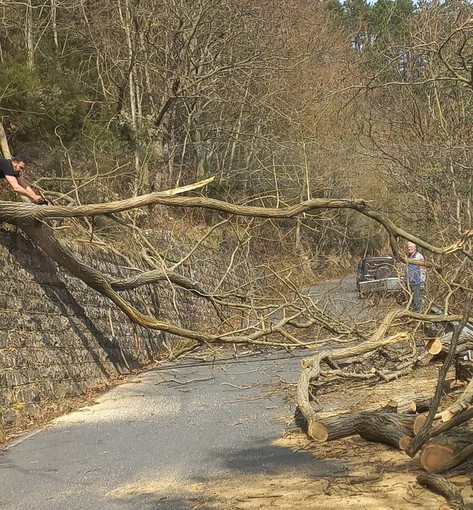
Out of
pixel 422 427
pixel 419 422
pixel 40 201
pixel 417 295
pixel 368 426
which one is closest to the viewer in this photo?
pixel 422 427

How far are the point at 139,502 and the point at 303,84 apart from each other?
1959cm

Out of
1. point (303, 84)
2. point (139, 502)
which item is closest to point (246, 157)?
point (303, 84)

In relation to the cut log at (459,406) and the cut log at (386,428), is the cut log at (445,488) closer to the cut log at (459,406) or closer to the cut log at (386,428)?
the cut log at (459,406)

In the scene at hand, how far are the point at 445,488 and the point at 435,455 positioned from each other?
54 centimetres

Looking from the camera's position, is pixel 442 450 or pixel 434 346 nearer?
pixel 442 450

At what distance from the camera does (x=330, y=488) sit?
506cm

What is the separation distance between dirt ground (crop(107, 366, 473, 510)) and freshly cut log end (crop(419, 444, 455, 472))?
0.44 feet

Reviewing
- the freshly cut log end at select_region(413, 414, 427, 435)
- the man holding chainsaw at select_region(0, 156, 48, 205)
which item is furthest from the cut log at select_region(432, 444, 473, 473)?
the man holding chainsaw at select_region(0, 156, 48, 205)

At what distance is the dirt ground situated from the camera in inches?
187

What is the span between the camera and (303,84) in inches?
907

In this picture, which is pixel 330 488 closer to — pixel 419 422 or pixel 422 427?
pixel 422 427

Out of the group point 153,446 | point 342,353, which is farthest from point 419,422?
point 342,353

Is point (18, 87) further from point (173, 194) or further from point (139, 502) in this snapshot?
point (139, 502)

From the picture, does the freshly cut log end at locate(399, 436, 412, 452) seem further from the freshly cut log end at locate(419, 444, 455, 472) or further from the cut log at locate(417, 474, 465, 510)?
the cut log at locate(417, 474, 465, 510)
